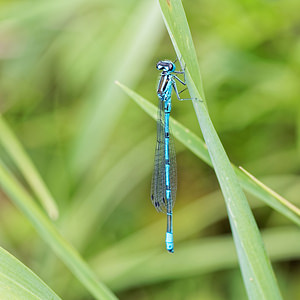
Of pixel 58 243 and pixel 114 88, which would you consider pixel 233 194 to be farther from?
pixel 114 88

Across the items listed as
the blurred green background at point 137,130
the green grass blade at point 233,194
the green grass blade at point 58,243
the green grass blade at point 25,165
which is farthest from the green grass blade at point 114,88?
the green grass blade at point 233,194

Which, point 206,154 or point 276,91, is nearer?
point 206,154

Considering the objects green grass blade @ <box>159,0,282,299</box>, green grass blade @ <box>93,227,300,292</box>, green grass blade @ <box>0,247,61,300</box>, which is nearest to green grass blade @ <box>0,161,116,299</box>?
green grass blade @ <box>0,247,61,300</box>

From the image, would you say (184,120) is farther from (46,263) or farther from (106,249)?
(46,263)

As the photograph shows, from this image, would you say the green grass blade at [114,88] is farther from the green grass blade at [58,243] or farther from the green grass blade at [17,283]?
the green grass blade at [17,283]

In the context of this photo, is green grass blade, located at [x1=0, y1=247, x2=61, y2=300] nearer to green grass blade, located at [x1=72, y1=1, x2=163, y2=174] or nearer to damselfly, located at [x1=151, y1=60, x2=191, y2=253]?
damselfly, located at [x1=151, y1=60, x2=191, y2=253]

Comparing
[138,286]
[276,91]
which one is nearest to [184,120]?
[276,91]

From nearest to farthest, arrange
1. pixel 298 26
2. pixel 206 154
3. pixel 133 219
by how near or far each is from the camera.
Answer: pixel 206 154 < pixel 298 26 < pixel 133 219

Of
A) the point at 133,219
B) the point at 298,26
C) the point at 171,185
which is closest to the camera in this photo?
the point at 171,185
